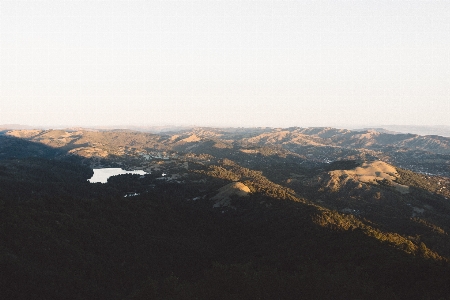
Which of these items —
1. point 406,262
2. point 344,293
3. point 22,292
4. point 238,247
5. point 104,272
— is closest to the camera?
point 344,293

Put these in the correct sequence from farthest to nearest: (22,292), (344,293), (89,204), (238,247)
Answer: (89,204) < (238,247) < (22,292) < (344,293)

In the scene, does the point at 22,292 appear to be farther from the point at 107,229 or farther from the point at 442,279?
the point at 442,279

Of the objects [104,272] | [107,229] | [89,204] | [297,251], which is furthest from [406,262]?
[89,204]

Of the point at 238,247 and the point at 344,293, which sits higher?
the point at 344,293

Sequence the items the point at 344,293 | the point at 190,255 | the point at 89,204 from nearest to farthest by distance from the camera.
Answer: the point at 344,293 → the point at 190,255 → the point at 89,204

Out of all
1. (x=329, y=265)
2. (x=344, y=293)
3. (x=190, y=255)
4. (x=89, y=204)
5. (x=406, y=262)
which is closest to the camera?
(x=344, y=293)

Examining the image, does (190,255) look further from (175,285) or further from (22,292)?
(22,292)

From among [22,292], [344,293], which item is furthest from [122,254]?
[344,293]

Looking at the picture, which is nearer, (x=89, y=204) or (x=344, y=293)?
(x=344, y=293)

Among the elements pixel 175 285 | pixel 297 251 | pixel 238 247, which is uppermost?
pixel 175 285
